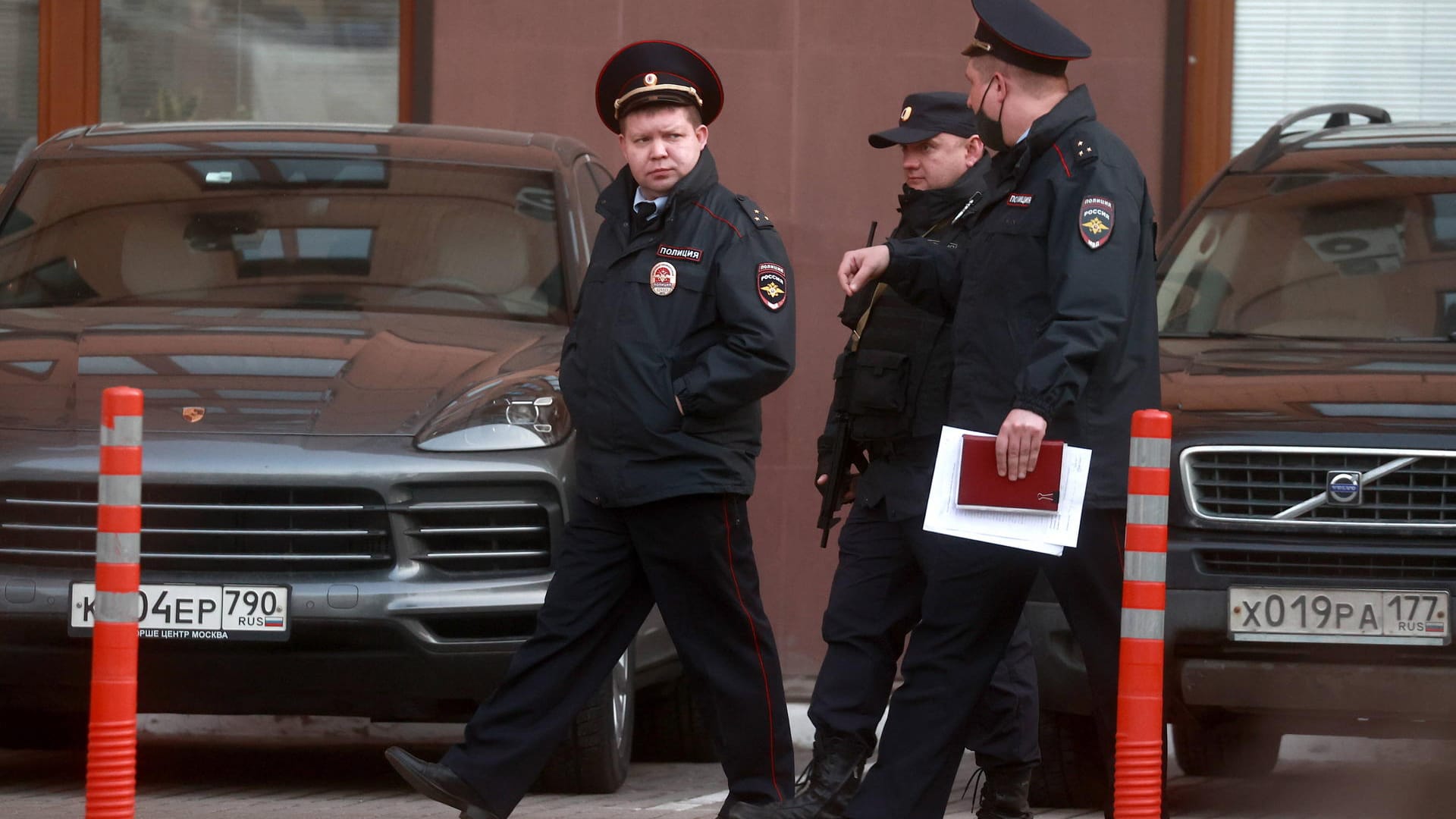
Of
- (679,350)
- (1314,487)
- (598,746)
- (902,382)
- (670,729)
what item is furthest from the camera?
(670,729)

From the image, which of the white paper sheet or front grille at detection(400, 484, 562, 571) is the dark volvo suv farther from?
front grille at detection(400, 484, 562, 571)

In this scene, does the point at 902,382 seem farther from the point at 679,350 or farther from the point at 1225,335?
the point at 1225,335

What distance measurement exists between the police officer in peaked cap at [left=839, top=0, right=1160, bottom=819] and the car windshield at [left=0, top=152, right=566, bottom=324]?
2.22 meters

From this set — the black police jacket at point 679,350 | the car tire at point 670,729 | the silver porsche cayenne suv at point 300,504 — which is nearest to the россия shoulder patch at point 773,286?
the black police jacket at point 679,350

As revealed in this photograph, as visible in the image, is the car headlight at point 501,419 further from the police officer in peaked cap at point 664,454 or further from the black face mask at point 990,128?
the black face mask at point 990,128

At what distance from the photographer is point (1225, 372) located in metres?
6.10

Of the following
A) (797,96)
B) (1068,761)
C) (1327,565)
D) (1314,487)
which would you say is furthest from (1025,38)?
(797,96)

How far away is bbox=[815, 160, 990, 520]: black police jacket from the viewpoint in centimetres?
556

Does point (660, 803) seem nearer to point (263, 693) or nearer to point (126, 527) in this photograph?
point (263, 693)

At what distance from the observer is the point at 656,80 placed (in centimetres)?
514

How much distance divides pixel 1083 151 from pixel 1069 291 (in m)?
0.33

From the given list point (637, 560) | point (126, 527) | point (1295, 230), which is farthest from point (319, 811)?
point (1295, 230)

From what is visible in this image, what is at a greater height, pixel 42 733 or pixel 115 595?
pixel 115 595

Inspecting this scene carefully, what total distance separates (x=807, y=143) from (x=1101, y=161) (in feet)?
17.6
